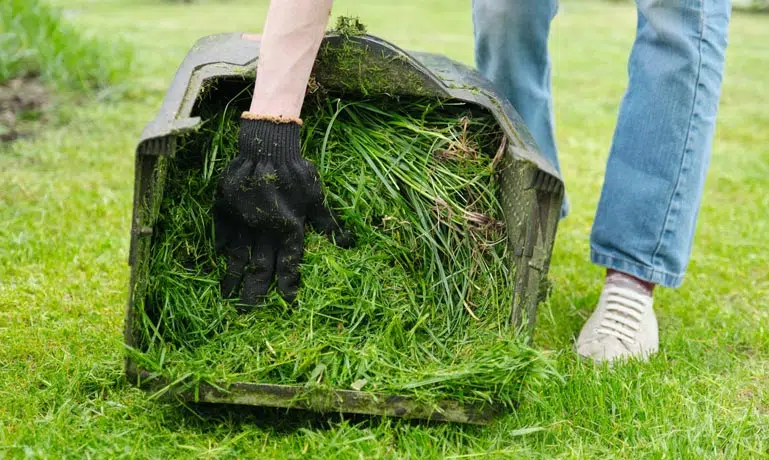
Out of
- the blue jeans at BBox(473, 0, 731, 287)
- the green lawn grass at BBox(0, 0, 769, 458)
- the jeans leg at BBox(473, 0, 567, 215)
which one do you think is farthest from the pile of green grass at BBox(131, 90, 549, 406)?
the jeans leg at BBox(473, 0, 567, 215)

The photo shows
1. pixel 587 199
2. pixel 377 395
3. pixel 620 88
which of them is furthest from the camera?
pixel 620 88

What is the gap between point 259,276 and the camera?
1.86m

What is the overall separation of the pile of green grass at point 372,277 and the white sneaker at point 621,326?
368 millimetres

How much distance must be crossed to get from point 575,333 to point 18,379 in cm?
139

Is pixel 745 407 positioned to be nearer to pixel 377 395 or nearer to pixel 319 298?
pixel 377 395

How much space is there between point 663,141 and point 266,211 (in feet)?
3.27

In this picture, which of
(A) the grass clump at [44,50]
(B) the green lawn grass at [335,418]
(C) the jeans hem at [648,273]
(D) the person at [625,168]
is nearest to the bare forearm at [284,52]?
(D) the person at [625,168]

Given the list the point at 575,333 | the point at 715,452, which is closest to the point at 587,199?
the point at 575,333

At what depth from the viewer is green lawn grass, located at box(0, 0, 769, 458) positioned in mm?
1621

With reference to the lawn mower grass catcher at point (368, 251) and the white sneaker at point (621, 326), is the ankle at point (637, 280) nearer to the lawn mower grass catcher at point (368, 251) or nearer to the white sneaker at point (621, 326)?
the white sneaker at point (621, 326)

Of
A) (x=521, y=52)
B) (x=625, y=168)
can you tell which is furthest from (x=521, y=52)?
(x=625, y=168)

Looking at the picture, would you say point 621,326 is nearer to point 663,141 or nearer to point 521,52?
point 663,141

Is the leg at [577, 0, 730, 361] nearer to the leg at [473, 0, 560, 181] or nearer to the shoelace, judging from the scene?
the shoelace

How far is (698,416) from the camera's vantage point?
5.83ft
